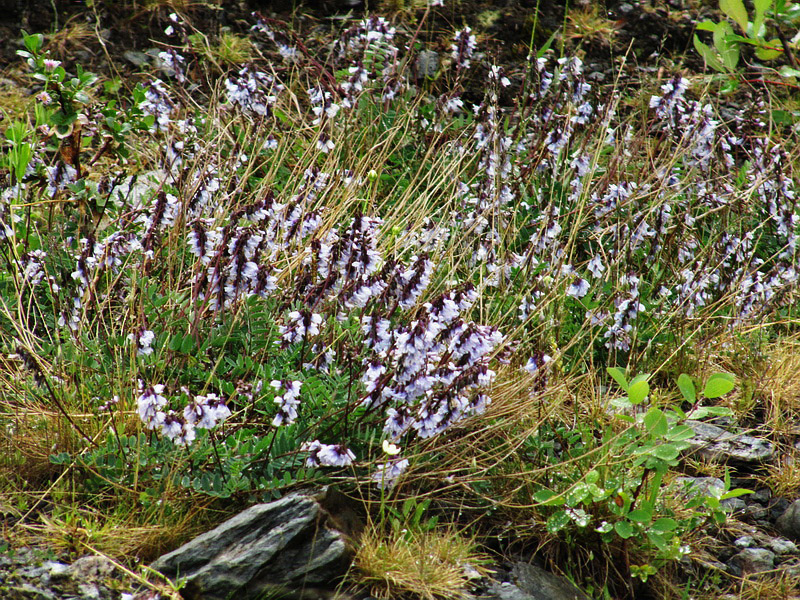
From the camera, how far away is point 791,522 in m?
2.92

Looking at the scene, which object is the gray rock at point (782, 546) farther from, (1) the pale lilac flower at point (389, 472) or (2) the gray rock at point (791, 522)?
(1) the pale lilac flower at point (389, 472)

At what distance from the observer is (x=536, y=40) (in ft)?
20.7

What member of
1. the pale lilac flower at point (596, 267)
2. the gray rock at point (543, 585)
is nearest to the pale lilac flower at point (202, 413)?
the gray rock at point (543, 585)

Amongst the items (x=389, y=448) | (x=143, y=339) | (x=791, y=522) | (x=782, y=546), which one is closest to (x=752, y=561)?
(x=782, y=546)

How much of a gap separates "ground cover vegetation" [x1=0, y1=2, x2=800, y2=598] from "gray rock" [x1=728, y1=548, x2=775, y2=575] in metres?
0.11

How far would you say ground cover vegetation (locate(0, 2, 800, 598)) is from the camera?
242cm

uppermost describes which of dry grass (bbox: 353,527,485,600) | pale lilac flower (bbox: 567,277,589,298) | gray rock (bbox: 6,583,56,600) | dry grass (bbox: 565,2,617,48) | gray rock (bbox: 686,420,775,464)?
dry grass (bbox: 565,2,617,48)

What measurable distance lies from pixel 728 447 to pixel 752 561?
0.62 meters

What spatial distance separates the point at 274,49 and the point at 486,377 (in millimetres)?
4487

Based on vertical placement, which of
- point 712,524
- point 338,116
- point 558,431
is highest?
point 338,116

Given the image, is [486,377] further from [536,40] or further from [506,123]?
[536,40]

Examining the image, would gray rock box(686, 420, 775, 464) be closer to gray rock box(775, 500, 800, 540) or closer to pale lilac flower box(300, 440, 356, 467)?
gray rock box(775, 500, 800, 540)

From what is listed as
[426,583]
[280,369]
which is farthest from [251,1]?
[426,583]

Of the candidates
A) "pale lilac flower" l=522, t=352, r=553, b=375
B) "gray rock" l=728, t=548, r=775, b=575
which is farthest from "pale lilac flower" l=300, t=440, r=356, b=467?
"gray rock" l=728, t=548, r=775, b=575
